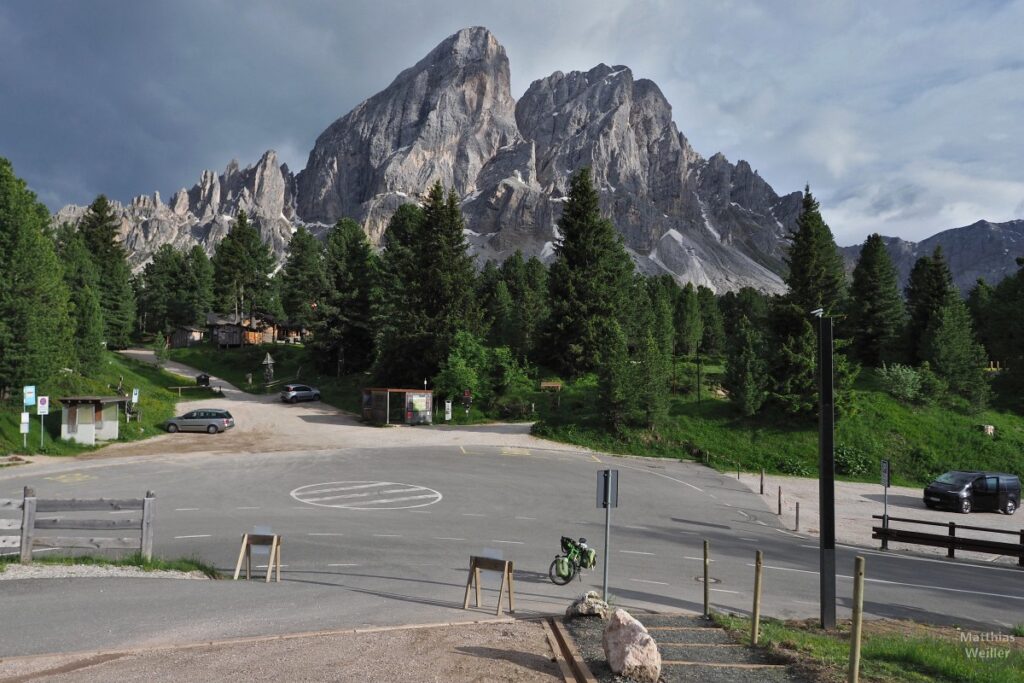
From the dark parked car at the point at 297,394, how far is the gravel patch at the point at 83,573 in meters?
39.5

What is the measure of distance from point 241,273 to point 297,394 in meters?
47.9

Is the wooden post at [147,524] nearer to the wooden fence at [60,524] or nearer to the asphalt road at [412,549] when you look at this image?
the wooden fence at [60,524]

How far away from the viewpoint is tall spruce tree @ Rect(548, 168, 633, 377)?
47.8 meters

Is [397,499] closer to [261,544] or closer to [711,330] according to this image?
[261,544]

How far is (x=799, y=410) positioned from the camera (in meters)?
34.8

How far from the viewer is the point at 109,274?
236 ft

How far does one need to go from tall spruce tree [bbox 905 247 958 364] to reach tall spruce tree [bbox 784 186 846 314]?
15962 mm

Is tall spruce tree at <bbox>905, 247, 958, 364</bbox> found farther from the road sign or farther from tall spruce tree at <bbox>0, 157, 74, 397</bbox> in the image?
tall spruce tree at <bbox>0, 157, 74, 397</bbox>

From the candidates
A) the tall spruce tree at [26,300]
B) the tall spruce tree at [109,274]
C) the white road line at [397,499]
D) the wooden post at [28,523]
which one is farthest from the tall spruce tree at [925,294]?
the tall spruce tree at [109,274]

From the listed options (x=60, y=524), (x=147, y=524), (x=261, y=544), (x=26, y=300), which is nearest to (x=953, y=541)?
(x=261, y=544)

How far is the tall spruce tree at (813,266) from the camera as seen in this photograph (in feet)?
120

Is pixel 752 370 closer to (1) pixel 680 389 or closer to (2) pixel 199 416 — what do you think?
(1) pixel 680 389

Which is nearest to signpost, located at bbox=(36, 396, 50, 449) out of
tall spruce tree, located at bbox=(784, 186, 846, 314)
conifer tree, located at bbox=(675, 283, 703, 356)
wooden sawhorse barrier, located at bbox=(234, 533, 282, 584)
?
wooden sawhorse barrier, located at bbox=(234, 533, 282, 584)

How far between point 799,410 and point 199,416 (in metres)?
37.4
